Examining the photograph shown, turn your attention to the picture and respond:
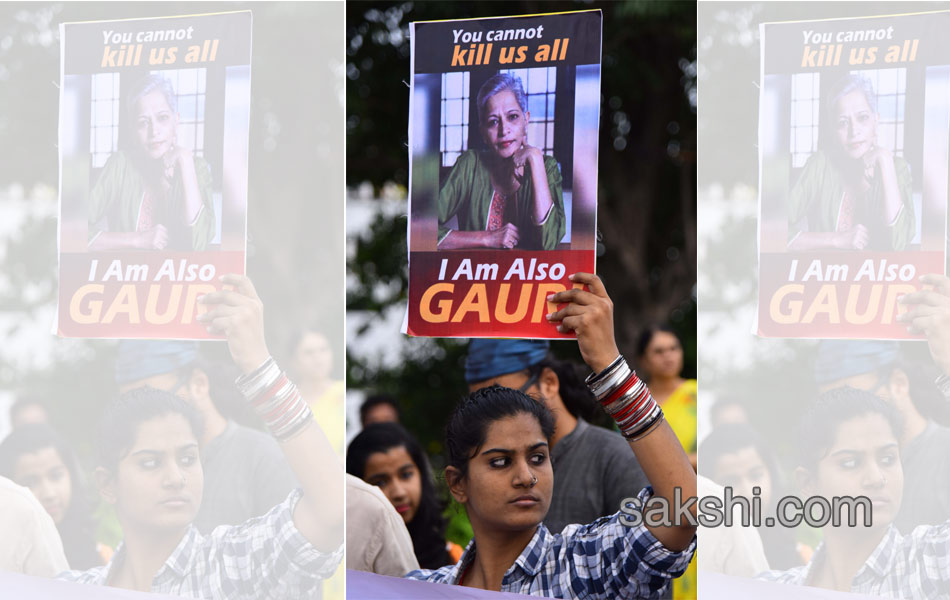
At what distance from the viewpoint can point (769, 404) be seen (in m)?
1.78

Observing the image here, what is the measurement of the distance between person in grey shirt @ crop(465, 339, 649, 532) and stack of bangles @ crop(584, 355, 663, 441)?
0.74 metres

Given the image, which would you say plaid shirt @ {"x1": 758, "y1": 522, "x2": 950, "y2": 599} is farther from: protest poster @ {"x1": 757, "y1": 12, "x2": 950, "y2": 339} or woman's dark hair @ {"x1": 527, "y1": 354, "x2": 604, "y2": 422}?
woman's dark hair @ {"x1": 527, "y1": 354, "x2": 604, "y2": 422}

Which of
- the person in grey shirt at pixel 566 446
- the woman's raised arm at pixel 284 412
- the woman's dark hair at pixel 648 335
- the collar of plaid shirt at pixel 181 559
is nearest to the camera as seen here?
the woman's raised arm at pixel 284 412

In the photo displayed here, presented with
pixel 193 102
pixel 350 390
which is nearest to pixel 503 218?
pixel 193 102

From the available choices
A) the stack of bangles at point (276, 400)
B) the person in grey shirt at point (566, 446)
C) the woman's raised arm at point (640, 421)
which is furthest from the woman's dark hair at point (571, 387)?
the stack of bangles at point (276, 400)

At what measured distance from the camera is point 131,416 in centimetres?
222

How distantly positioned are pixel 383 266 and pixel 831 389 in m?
6.10

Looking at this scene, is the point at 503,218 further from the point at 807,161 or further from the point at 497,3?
the point at 497,3

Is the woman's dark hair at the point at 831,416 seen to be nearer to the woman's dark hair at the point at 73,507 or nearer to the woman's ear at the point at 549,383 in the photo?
the woman's ear at the point at 549,383

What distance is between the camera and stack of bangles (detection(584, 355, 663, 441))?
2.07 metres

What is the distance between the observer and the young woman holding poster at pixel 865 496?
1.72 metres

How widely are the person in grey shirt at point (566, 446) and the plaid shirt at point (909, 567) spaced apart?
3.55 ft

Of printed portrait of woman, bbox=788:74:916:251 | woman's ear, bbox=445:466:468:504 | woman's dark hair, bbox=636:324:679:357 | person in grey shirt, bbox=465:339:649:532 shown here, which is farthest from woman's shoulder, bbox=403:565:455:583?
woman's dark hair, bbox=636:324:679:357

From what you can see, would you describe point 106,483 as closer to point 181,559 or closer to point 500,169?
point 181,559
